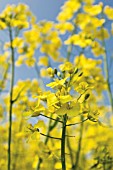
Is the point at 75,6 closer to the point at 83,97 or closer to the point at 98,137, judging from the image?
the point at 98,137

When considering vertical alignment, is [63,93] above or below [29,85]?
below

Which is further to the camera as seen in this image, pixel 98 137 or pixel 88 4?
pixel 98 137

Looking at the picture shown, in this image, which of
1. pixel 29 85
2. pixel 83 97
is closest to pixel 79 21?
pixel 29 85

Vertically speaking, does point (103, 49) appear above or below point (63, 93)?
above

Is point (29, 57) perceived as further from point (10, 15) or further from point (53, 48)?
point (10, 15)

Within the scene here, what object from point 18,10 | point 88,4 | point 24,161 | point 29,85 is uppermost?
point 88,4

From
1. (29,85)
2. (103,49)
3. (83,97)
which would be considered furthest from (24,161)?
(83,97)

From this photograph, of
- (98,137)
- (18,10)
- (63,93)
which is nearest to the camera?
(63,93)

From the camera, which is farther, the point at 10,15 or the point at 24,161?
the point at 24,161

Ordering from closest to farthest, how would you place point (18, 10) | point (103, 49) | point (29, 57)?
point (18, 10)
point (103, 49)
point (29, 57)
